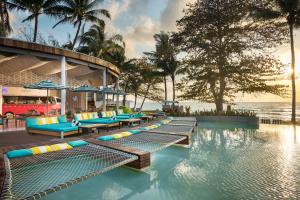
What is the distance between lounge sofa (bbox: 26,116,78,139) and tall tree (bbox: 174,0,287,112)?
1479 cm

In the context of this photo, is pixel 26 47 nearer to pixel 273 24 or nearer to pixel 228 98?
pixel 228 98

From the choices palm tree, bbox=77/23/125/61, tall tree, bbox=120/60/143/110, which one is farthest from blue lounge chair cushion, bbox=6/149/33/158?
tall tree, bbox=120/60/143/110

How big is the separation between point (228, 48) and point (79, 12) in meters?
15.8

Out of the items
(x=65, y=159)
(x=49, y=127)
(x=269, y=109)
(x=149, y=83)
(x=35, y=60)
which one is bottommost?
(x=269, y=109)

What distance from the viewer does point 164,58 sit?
25531 mm

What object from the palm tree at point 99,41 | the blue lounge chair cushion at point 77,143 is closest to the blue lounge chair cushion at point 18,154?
the blue lounge chair cushion at point 77,143

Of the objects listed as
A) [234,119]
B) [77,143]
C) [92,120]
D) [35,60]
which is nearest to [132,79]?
[234,119]

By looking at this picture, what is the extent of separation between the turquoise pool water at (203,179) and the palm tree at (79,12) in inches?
749

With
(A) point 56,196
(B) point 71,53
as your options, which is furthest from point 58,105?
(A) point 56,196

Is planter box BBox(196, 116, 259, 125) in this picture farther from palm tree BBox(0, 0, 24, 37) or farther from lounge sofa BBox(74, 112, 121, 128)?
palm tree BBox(0, 0, 24, 37)

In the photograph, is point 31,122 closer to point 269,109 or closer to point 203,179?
point 203,179

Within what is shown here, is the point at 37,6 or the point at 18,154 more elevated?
the point at 37,6

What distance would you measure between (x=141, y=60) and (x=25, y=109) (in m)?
19.3

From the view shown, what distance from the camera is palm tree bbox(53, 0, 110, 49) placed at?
64.5ft
